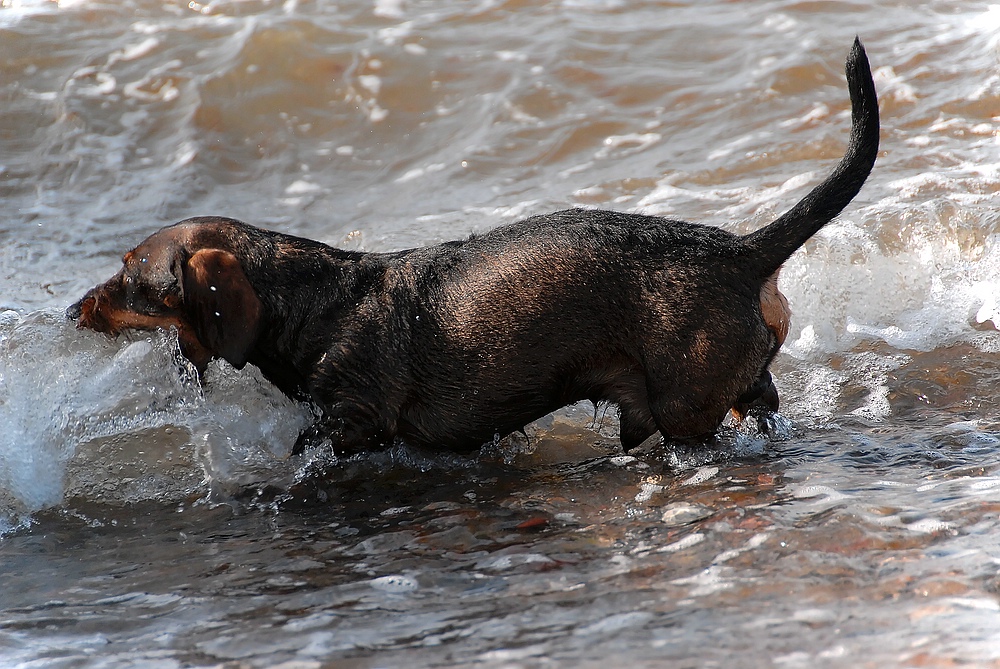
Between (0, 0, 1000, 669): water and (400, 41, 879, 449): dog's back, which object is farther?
(400, 41, 879, 449): dog's back

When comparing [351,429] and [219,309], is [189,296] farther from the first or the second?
[351,429]

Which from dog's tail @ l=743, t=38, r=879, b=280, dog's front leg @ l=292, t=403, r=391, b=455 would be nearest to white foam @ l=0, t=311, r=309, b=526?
dog's front leg @ l=292, t=403, r=391, b=455

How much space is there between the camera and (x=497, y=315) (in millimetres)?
4402

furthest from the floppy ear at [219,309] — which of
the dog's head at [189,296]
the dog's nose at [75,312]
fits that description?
the dog's nose at [75,312]

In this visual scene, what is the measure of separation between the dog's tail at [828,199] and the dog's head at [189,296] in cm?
209

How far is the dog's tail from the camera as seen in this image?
164 inches

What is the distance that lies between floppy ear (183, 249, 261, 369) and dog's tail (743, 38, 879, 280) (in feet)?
6.78

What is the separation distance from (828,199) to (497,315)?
1.39 metres

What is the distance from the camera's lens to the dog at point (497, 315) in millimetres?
4191

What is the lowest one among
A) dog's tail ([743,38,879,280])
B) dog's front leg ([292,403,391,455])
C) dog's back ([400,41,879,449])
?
dog's front leg ([292,403,391,455])

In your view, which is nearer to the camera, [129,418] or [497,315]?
[497,315]

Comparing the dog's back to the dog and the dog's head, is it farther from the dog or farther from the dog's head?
the dog's head

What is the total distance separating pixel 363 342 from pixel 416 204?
323cm

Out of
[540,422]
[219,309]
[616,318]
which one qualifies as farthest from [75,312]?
[616,318]
